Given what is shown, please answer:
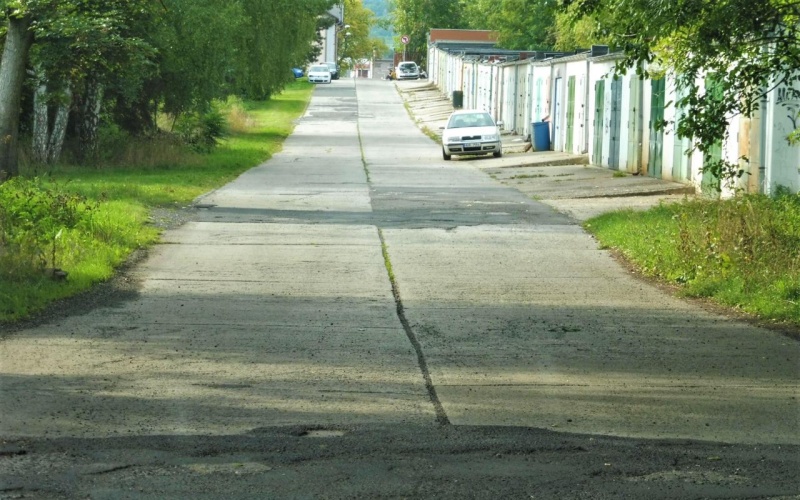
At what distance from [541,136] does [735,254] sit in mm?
27550

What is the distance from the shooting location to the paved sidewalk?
2219 centimetres

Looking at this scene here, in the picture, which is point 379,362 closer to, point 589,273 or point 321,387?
point 321,387

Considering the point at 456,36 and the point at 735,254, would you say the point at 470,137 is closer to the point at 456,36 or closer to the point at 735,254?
the point at 735,254

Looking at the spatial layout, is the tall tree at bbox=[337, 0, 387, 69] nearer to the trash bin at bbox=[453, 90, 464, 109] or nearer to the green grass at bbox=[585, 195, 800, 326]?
the trash bin at bbox=[453, 90, 464, 109]

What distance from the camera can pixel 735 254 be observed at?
12.6 metres

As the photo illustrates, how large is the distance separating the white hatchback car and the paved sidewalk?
402mm

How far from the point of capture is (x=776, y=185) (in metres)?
18.6

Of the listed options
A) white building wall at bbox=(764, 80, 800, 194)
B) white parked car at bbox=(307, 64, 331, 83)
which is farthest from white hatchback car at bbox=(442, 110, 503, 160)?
white parked car at bbox=(307, 64, 331, 83)

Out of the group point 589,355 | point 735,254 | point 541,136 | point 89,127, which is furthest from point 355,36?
point 589,355

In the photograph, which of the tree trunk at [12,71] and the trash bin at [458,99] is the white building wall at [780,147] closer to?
the tree trunk at [12,71]

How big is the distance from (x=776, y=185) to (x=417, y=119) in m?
44.4

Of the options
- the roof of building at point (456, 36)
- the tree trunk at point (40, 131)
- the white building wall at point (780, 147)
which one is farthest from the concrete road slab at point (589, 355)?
the roof of building at point (456, 36)

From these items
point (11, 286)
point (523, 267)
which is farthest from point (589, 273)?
point (11, 286)

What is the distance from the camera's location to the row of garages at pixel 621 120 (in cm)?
1873
